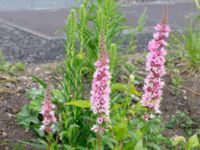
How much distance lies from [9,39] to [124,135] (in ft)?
15.4

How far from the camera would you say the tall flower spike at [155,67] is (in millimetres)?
2938

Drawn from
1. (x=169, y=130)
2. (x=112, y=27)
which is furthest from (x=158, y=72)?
(x=169, y=130)

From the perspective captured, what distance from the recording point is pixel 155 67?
293 centimetres

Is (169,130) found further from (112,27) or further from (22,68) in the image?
(22,68)

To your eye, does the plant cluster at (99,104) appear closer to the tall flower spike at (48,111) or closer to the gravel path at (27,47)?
the tall flower spike at (48,111)

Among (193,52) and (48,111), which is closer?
(48,111)

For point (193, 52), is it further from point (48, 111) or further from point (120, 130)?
point (48, 111)

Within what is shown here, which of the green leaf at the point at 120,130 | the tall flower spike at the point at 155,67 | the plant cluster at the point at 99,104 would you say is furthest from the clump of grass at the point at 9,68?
the tall flower spike at the point at 155,67

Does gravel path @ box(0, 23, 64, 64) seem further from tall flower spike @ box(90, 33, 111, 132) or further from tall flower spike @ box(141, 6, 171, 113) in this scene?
tall flower spike @ box(90, 33, 111, 132)

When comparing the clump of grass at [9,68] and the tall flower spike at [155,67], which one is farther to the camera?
the clump of grass at [9,68]

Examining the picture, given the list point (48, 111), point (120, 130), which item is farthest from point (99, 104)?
point (120, 130)

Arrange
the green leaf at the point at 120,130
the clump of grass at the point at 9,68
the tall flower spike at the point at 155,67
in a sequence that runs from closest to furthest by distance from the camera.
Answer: the tall flower spike at the point at 155,67, the green leaf at the point at 120,130, the clump of grass at the point at 9,68

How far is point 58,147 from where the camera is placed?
3588 mm

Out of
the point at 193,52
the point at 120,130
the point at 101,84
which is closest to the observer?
the point at 101,84
